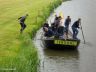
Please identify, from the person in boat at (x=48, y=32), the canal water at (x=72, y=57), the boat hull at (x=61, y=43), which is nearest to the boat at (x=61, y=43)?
the boat hull at (x=61, y=43)

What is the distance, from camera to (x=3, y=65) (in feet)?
65.3

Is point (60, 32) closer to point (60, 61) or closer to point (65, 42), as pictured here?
point (65, 42)

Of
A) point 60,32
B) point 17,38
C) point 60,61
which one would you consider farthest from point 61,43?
point 17,38

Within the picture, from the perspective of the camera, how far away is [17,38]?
98.6ft

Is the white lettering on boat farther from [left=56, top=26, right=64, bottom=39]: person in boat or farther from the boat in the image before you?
[left=56, top=26, right=64, bottom=39]: person in boat

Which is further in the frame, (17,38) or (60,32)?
(17,38)

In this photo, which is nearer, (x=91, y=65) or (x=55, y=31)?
(x=91, y=65)

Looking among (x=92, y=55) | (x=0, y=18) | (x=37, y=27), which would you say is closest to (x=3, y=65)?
(x=92, y=55)

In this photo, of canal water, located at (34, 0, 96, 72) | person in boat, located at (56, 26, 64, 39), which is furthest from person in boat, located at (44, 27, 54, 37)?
canal water, located at (34, 0, 96, 72)

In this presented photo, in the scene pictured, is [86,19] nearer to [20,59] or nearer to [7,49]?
[7,49]

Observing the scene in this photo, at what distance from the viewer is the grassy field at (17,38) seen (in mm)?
20344

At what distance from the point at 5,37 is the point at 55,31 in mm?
4181

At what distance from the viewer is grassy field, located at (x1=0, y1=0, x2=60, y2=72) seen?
20.3 m

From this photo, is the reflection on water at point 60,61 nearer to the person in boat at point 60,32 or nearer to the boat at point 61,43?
the boat at point 61,43
